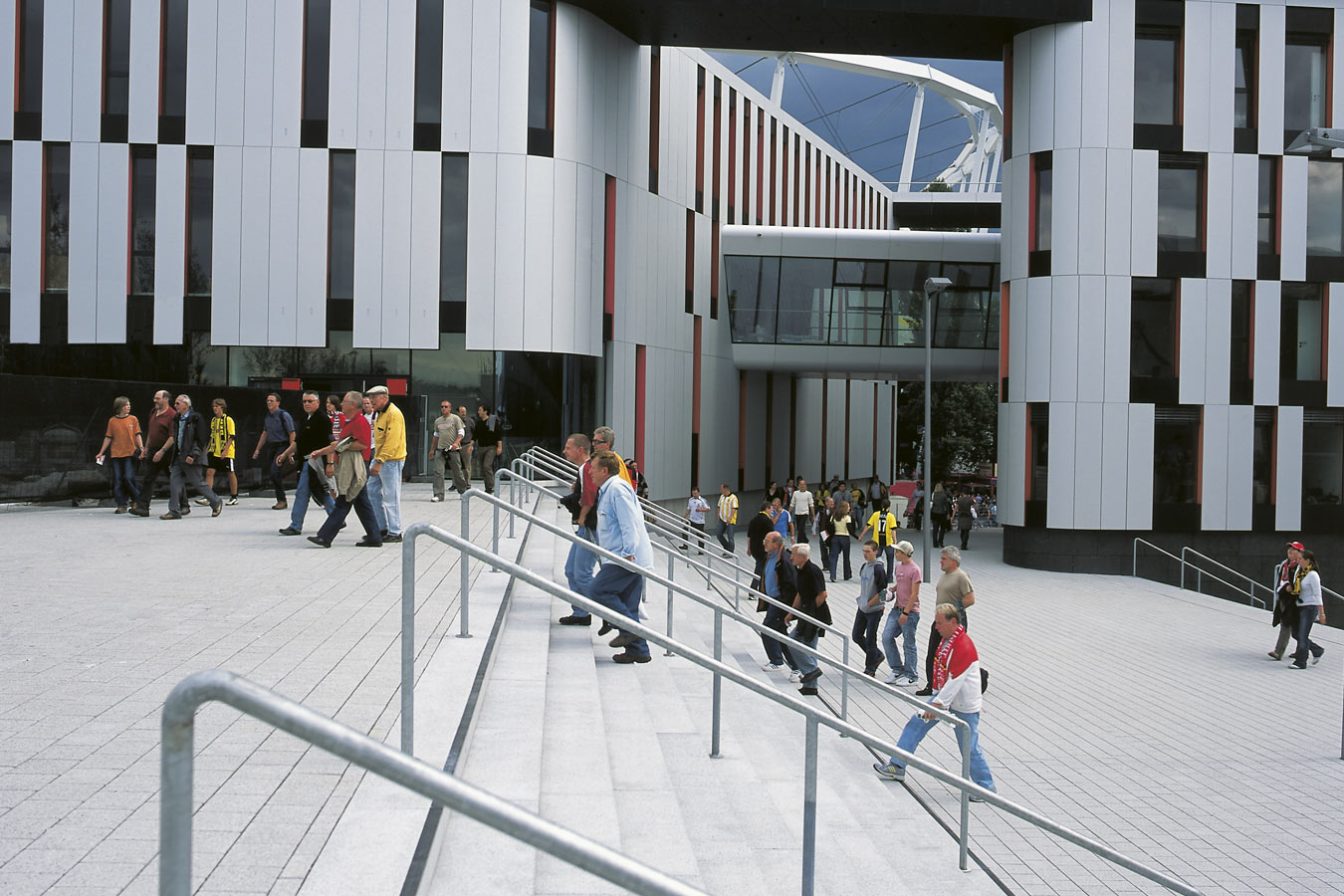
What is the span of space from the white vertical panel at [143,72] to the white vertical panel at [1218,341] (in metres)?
25.5

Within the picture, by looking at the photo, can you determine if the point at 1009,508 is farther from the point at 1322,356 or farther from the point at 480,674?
the point at 480,674

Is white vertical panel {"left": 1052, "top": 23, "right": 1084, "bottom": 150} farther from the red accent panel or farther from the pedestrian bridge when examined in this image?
the red accent panel

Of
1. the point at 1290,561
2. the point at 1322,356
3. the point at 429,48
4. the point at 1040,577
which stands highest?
the point at 429,48

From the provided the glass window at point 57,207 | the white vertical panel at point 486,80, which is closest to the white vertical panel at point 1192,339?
the white vertical panel at point 486,80

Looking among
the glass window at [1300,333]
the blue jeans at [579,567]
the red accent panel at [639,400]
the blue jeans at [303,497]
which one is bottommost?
the blue jeans at [579,567]

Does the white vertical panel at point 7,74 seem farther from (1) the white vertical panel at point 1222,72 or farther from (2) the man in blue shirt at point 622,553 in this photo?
(1) the white vertical panel at point 1222,72

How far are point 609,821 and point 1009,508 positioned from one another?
973 inches

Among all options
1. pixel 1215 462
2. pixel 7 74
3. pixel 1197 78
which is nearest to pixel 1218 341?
pixel 1215 462

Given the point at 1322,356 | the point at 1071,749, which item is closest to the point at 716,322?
the point at 1322,356

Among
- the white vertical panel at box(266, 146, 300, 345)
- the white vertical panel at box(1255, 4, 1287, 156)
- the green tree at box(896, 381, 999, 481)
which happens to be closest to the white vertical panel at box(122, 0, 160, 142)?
the white vertical panel at box(266, 146, 300, 345)

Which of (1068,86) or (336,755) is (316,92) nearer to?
(1068,86)

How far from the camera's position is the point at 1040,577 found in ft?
85.9

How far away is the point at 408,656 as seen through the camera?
4.96m

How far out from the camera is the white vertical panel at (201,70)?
25.0 metres
